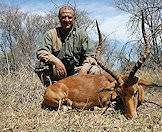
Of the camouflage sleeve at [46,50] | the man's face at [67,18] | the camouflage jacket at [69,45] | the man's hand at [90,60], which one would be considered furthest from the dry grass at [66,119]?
the man's face at [67,18]

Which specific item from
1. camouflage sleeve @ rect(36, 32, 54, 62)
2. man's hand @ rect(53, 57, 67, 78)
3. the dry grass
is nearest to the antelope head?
the dry grass

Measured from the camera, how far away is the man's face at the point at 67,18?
839 centimetres

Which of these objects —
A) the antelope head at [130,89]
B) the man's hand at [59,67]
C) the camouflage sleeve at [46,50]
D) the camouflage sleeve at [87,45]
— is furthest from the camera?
the camouflage sleeve at [87,45]

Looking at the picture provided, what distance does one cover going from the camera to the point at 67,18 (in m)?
8.38

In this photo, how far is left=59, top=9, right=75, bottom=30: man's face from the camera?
330 inches

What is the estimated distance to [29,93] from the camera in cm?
855

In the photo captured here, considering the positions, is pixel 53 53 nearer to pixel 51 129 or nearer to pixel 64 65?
pixel 64 65

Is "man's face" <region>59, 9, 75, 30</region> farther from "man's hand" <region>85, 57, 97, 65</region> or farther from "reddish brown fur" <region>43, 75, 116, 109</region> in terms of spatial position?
"reddish brown fur" <region>43, 75, 116, 109</region>

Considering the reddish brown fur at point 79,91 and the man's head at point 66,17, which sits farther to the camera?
the man's head at point 66,17

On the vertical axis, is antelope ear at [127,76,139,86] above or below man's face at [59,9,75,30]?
below

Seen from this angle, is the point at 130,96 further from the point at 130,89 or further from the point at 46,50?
the point at 46,50

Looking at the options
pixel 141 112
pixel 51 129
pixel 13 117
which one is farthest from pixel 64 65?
pixel 51 129

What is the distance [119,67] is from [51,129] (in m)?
6.85

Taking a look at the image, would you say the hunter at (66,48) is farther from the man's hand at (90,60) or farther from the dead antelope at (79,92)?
the dead antelope at (79,92)
